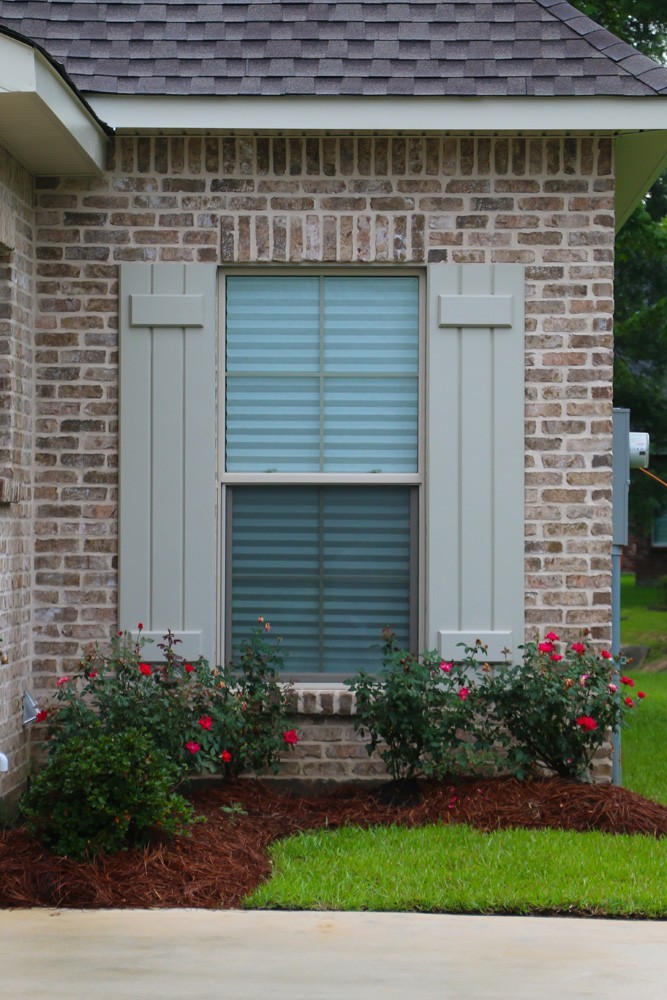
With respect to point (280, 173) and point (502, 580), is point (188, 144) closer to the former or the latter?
point (280, 173)

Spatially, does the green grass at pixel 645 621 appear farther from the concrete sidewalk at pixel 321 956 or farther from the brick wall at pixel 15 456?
the concrete sidewalk at pixel 321 956

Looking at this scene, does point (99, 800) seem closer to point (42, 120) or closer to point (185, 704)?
point (185, 704)

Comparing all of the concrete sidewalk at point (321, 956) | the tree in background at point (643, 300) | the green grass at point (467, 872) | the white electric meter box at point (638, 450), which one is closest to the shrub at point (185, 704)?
the green grass at point (467, 872)

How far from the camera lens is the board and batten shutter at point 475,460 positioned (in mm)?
6465

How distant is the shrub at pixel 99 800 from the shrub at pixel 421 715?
4.28ft

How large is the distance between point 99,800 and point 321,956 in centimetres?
122

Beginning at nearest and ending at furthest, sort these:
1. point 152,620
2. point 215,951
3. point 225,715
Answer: point 215,951, point 225,715, point 152,620

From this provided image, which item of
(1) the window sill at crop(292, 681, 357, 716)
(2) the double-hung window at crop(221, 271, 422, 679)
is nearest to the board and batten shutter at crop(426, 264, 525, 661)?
(2) the double-hung window at crop(221, 271, 422, 679)

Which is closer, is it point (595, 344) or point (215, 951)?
point (215, 951)

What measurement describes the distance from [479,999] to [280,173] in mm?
4344

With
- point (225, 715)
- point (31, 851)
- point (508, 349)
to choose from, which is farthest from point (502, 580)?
point (31, 851)

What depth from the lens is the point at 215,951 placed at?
4.19 m

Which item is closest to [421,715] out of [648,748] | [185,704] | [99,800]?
[185,704]

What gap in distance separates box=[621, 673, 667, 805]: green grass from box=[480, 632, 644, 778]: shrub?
3.86 ft
